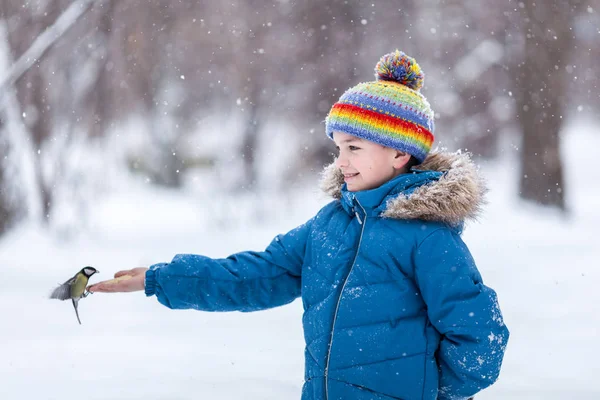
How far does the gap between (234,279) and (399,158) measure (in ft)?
2.24

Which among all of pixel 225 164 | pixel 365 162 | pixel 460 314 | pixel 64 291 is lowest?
pixel 460 314

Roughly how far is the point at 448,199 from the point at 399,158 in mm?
256

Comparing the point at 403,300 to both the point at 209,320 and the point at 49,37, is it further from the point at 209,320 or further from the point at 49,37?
the point at 49,37

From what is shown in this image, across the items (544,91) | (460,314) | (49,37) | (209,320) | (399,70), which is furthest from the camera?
(544,91)

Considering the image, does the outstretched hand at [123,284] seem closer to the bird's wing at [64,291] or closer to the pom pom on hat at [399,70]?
the bird's wing at [64,291]

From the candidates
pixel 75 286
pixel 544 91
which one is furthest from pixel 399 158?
pixel 544 91

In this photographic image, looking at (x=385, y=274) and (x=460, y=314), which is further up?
(x=385, y=274)

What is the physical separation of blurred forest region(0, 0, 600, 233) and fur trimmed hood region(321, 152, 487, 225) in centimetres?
577

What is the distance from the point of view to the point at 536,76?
984cm

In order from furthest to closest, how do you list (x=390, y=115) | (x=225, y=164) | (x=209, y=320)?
(x=225, y=164), (x=209, y=320), (x=390, y=115)

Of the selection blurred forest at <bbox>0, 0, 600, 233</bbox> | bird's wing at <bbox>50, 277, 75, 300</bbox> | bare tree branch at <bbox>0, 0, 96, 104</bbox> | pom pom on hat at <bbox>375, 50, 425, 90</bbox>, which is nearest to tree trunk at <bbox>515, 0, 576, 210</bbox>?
blurred forest at <bbox>0, 0, 600, 233</bbox>

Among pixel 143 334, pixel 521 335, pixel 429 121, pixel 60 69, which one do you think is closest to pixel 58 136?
pixel 60 69

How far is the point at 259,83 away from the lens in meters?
9.54

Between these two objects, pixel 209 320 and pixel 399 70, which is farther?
pixel 209 320
